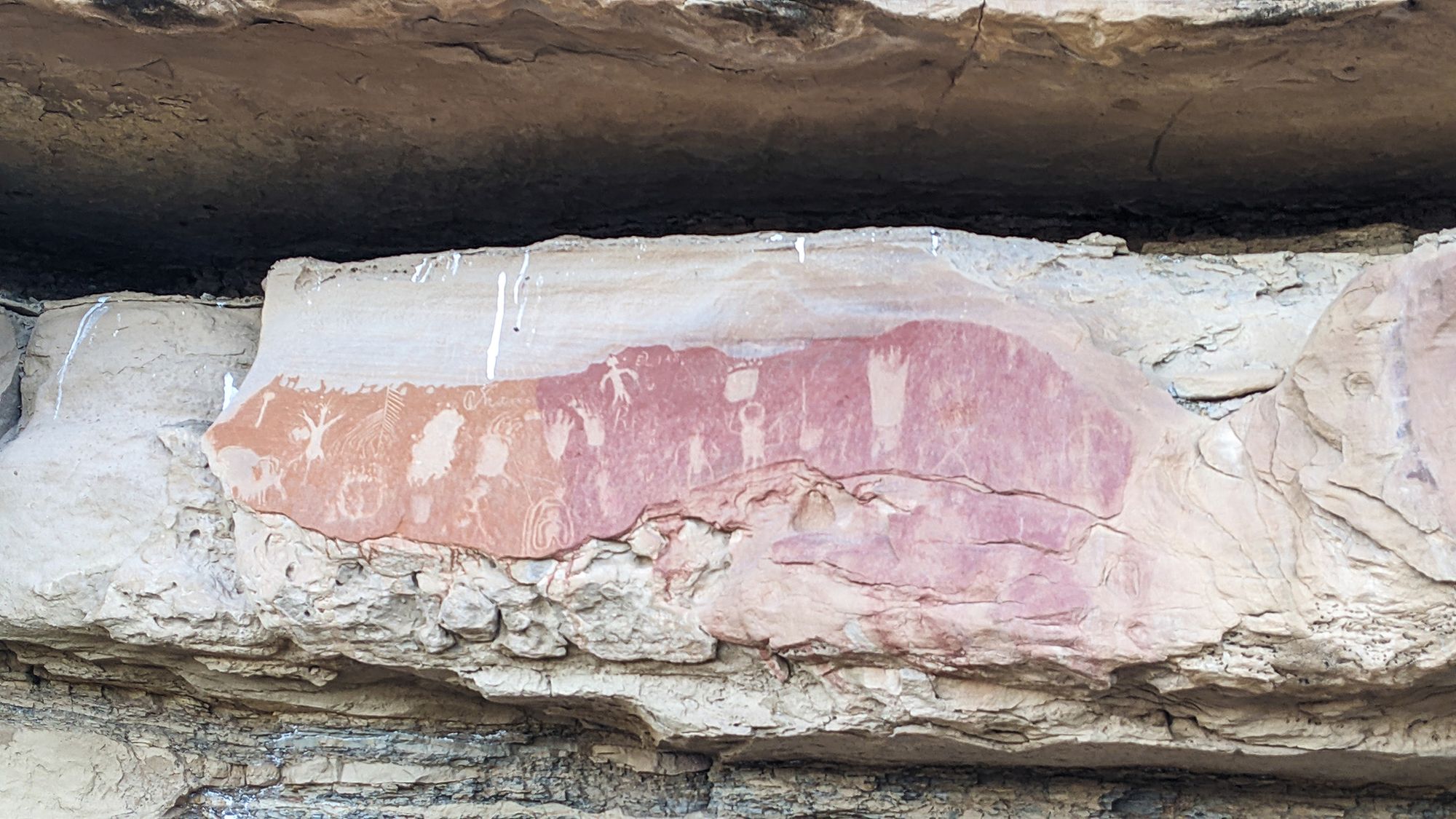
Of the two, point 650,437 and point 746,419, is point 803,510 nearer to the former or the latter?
point 746,419

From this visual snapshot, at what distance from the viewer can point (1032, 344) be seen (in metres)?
2.06

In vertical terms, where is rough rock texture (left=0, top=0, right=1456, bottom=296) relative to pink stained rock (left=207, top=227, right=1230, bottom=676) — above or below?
above

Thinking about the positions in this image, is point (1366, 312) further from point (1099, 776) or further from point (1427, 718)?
point (1099, 776)

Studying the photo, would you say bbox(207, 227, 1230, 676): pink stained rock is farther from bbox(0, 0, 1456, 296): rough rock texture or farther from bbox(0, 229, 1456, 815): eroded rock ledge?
bbox(0, 0, 1456, 296): rough rock texture

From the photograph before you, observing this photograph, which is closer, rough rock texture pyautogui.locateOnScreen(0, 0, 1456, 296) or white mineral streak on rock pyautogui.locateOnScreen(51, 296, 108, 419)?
rough rock texture pyautogui.locateOnScreen(0, 0, 1456, 296)

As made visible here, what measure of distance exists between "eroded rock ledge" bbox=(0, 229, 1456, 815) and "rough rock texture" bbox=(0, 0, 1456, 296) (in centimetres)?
27

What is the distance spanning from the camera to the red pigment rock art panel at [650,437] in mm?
2023

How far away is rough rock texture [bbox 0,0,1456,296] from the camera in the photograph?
206 cm

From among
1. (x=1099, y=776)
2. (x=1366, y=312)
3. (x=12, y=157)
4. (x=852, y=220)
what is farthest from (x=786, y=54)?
(x=12, y=157)

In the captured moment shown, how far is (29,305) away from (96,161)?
0.39 meters

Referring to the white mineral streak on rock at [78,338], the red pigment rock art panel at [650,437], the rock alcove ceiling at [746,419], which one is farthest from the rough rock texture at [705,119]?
the red pigment rock art panel at [650,437]

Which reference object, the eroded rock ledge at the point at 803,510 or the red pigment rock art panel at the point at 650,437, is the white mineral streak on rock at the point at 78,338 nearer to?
the eroded rock ledge at the point at 803,510

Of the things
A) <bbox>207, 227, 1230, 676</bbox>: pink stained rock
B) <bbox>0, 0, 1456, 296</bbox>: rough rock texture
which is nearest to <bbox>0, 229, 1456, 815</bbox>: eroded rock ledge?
<bbox>207, 227, 1230, 676</bbox>: pink stained rock

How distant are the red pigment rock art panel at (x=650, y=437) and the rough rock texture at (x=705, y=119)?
1.62 ft
